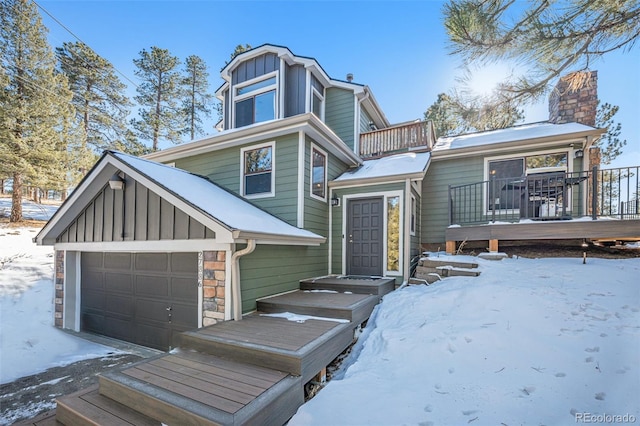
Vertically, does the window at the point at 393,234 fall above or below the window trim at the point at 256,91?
below

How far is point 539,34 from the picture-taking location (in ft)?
11.5

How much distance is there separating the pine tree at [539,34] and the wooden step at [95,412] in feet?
18.7

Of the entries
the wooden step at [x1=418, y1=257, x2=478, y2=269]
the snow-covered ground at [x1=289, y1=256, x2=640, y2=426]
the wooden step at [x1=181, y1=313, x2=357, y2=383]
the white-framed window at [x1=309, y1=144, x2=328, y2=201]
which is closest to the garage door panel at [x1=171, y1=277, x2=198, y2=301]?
the wooden step at [x1=181, y1=313, x2=357, y2=383]

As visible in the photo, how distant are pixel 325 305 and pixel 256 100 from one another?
6.79 metres

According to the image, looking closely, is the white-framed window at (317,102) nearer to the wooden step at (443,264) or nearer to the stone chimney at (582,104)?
the wooden step at (443,264)

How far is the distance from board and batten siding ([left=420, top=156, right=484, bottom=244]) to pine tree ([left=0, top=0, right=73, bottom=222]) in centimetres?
1527

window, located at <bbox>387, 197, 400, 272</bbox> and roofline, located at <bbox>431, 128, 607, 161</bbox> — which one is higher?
roofline, located at <bbox>431, 128, 607, 161</bbox>

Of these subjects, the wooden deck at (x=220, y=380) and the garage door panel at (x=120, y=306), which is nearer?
the wooden deck at (x=220, y=380)

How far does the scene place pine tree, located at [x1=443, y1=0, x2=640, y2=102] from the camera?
325cm

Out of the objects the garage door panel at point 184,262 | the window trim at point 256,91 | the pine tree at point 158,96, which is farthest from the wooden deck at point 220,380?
the pine tree at point 158,96

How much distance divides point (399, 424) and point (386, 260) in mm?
4432

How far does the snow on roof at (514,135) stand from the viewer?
6.91m

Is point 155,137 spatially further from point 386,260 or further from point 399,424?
point 399,424

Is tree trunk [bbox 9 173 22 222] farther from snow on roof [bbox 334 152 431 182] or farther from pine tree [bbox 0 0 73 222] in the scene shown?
snow on roof [bbox 334 152 431 182]
